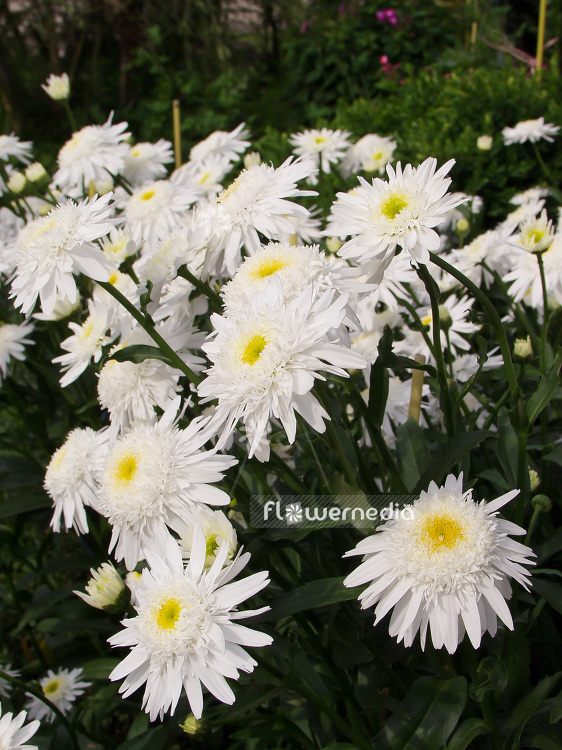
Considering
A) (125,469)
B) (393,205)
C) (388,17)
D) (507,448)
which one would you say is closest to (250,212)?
(393,205)

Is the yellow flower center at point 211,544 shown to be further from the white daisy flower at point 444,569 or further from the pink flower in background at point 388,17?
the pink flower in background at point 388,17

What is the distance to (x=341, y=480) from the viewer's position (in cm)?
112

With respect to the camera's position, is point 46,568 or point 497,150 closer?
point 46,568

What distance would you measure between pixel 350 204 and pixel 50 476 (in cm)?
89

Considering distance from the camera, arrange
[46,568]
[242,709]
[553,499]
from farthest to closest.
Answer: [46,568] < [553,499] < [242,709]

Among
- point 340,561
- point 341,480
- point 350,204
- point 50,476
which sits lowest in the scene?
point 340,561

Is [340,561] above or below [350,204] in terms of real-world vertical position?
below

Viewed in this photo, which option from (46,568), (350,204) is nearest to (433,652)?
(350,204)

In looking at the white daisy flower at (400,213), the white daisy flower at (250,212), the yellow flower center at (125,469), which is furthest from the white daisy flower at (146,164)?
the yellow flower center at (125,469)

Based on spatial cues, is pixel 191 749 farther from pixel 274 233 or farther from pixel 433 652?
pixel 274 233

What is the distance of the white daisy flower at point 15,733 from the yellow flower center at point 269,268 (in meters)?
0.85

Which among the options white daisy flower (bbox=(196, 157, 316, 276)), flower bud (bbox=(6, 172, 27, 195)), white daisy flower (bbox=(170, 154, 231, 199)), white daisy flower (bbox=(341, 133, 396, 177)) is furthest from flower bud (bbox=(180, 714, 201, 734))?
white daisy flower (bbox=(341, 133, 396, 177))

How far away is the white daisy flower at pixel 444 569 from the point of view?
101 centimetres

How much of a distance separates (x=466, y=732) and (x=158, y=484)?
659 millimetres
